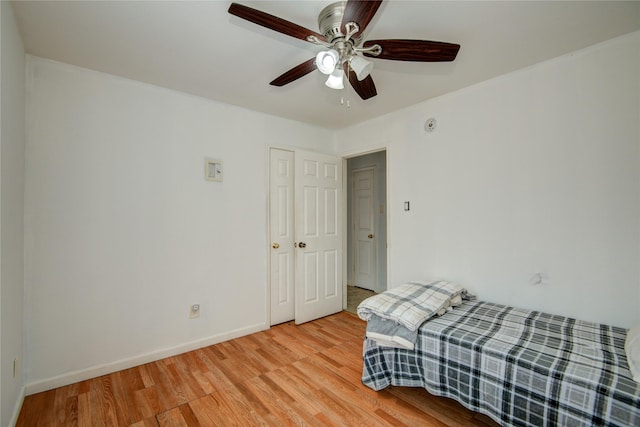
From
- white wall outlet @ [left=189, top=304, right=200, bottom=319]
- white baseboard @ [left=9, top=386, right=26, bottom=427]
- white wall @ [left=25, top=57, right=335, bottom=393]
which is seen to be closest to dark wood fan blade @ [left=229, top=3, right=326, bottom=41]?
white wall @ [left=25, top=57, right=335, bottom=393]

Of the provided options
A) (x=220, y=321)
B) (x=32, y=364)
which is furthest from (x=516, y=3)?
(x=32, y=364)

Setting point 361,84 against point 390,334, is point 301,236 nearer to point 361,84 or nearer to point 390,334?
point 390,334

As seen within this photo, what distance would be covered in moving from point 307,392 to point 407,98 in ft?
9.06

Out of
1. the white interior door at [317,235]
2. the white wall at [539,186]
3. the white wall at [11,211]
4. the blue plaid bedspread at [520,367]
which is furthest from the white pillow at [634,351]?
the white wall at [11,211]

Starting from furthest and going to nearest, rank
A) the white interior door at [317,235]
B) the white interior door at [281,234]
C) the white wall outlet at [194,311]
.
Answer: the white interior door at [317,235], the white interior door at [281,234], the white wall outlet at [194,311]

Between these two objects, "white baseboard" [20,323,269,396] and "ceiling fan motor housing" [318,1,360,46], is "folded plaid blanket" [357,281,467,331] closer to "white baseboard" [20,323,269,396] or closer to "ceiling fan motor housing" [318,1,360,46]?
"white baseboard" [20,323,269,396]

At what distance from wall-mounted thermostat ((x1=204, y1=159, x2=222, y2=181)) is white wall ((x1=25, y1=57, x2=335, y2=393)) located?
7 centimetres

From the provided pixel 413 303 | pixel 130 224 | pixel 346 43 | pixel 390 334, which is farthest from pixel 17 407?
pixel 346 43

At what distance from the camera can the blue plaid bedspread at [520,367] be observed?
1313 mm

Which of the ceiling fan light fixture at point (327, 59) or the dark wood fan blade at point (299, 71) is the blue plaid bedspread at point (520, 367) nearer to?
the ceiling fan light fixture at point (327, 59)

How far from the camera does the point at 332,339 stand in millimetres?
2947

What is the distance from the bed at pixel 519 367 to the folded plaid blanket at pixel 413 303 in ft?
0.23

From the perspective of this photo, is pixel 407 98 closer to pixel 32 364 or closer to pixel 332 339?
pixel 332 339

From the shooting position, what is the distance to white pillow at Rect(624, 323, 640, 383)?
4.30 ft
